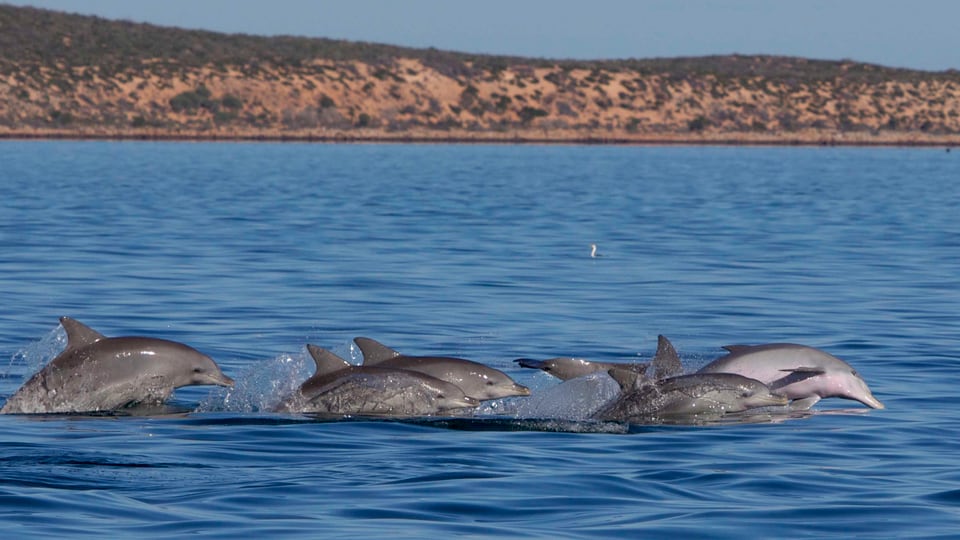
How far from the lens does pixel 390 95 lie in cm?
12912

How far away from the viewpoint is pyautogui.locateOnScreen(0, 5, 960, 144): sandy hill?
116 metres

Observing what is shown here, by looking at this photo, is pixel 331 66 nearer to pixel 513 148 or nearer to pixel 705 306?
pixel 513 148

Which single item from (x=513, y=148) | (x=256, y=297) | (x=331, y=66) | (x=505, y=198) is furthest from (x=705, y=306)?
(x=331, y=66)

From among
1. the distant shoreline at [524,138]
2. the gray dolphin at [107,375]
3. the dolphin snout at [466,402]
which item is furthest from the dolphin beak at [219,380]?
the distant shoreline at [524,138]

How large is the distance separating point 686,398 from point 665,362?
1.36 ft

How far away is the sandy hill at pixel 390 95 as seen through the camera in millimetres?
116062

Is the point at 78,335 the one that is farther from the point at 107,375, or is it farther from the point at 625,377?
the point at 625,377

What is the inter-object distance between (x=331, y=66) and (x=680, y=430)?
405ft

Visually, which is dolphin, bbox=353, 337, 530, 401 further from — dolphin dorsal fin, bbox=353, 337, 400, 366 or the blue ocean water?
the blue ocean water

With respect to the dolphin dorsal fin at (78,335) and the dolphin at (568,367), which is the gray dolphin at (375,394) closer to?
the dolphin at (568,367)

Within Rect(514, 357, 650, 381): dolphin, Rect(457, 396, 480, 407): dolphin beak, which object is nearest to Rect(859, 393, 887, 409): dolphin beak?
Rect(514, 357, 650, 381): dolphin

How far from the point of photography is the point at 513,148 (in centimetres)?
11219

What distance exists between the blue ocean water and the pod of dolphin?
0.95 ft

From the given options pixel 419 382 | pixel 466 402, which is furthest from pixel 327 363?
pixel 466 402
